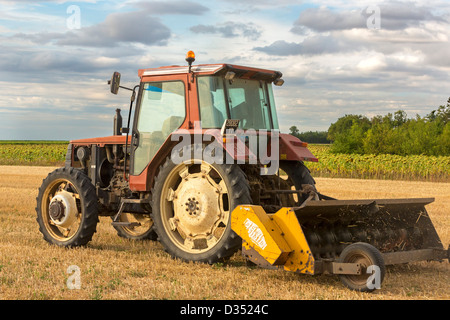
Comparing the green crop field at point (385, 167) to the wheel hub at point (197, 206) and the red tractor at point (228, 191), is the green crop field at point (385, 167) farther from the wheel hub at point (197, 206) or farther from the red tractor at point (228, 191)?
the wheel hub at point (197, 206)

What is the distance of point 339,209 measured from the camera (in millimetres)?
6602

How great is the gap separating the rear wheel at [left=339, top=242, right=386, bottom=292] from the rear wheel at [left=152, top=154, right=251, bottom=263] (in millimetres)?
1317

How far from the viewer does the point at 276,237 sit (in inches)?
240

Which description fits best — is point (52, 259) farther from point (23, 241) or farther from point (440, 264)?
point (440, 264)

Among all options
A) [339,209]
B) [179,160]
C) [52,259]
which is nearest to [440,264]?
[339,209]

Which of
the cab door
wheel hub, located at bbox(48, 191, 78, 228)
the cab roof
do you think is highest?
the cab roof

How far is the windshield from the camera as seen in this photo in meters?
7.15

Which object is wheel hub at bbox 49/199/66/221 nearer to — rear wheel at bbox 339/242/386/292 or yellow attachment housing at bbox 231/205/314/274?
yellow attachment housing at bbox 231/205/314/274

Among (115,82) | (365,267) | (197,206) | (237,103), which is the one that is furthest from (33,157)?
(365,267)

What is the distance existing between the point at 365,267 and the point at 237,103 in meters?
2.77

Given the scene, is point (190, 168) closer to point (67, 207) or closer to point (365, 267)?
point (67, 207)

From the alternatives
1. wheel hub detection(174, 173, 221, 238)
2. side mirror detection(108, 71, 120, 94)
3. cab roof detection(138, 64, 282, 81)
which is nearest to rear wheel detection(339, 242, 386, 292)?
wheel hub detection(174, 173, 221, 238)

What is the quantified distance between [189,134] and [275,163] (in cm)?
123
